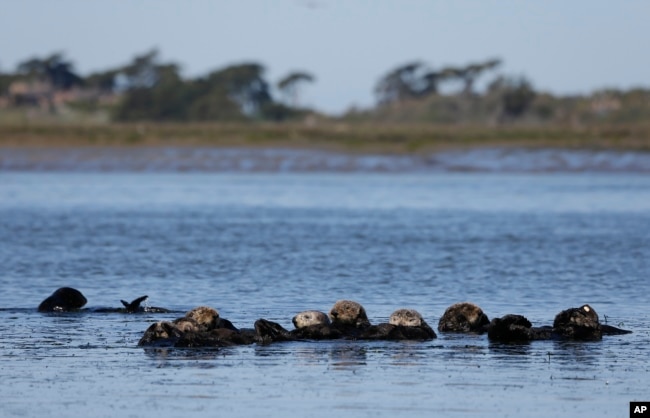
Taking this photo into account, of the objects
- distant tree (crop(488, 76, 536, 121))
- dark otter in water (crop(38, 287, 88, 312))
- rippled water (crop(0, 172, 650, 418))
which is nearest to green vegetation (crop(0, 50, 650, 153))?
distant tree (crop(488, 76, 536, 121))

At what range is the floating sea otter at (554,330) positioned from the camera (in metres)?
14.8

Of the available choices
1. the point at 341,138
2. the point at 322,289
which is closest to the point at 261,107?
the point at 341,138

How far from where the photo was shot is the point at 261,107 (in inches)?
3836

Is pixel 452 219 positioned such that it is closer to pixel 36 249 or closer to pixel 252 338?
pixel 36 249

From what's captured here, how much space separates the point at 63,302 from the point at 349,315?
4139 millimetres

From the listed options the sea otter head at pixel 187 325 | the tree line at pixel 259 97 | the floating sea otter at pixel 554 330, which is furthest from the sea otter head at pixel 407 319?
the tree line at pixel 259 97

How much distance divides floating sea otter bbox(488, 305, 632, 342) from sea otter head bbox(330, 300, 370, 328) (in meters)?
1.51

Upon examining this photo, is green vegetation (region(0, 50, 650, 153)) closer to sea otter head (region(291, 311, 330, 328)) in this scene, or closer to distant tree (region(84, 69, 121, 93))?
distant tree (region(84, 69, 121, 93))

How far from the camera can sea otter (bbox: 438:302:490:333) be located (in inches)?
613

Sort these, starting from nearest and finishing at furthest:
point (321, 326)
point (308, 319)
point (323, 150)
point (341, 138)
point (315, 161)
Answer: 1. point (321, 326)
2. point (308, 319)
3. point (315, 161)
4. point (323, 150)
5. point (341, 138)

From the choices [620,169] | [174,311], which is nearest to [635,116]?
[620,169]

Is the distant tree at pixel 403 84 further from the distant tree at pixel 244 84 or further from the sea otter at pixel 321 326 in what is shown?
the sea otter at pixel 321 326

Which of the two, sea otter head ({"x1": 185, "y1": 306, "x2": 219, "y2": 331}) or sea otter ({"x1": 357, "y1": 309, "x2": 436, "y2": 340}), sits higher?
sea otter head ({"x1": 185, "y1": 306, "x2": 219, "y2": 331})

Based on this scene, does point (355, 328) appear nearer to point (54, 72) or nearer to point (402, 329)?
point (402, 329)
